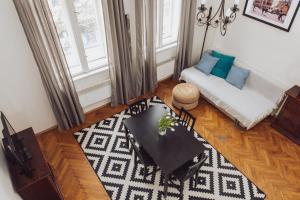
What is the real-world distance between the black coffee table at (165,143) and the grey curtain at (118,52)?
2.93 ft

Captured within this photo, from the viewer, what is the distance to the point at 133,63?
389 centimetres

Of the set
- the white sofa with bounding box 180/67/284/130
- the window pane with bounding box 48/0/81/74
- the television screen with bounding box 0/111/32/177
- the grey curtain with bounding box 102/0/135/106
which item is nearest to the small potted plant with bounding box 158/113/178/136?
the grey curtain with bounding box 102/0/135/106

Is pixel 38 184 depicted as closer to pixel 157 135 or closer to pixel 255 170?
pixel 157 135

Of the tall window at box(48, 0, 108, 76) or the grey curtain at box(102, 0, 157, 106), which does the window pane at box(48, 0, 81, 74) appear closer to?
the tall window at box(48, 0, 108, 76)

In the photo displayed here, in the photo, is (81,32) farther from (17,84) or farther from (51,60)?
(17,84)

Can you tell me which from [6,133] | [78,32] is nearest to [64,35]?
[78,32]

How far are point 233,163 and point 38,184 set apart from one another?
2.49 metres

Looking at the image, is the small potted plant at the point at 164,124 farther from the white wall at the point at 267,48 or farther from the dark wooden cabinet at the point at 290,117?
the white wall at the point at 267,48

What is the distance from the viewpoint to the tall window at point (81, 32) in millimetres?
2992

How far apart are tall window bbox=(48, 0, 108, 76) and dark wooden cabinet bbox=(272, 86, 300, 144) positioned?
2.78 meters

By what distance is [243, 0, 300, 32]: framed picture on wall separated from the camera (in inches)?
126

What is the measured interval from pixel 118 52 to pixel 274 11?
232cm

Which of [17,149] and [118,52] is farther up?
[118,52]

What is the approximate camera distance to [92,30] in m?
3.43
